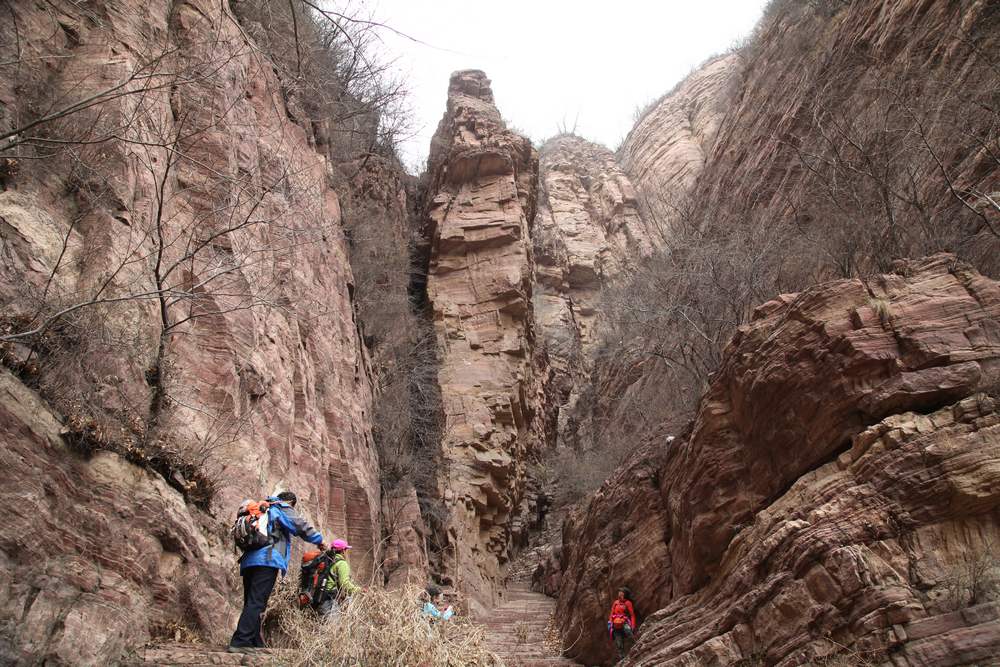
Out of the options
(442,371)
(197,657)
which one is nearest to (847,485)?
(197,657)

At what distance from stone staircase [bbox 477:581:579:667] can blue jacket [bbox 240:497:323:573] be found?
5083 millimetres

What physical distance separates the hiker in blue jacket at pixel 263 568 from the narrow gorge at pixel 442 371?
377 mm

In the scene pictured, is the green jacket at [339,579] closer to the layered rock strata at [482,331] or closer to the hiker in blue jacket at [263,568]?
the hiker in blue jacket at [263,568]

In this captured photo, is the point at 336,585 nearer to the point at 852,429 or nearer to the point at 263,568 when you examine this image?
the point at 263,568

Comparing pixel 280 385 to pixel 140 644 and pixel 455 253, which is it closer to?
pixel 140 644

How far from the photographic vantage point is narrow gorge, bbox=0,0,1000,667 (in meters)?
6.36

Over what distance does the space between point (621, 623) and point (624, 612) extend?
0.78 feet

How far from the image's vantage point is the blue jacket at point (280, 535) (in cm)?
631

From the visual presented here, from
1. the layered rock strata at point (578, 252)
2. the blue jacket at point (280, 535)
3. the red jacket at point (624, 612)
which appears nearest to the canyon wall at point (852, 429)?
the red jacket at point (624, 612)

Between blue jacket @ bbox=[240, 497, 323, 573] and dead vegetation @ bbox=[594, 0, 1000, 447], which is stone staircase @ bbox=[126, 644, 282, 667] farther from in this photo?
dead vegetation @ bbox=[594, 0, 1000, 447]

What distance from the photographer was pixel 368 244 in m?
18.8

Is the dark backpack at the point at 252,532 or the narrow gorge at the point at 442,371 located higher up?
the narrow gorge at the point at 442,371

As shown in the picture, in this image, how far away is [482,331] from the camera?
23.7 metres

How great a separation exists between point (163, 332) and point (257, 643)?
3.66m
